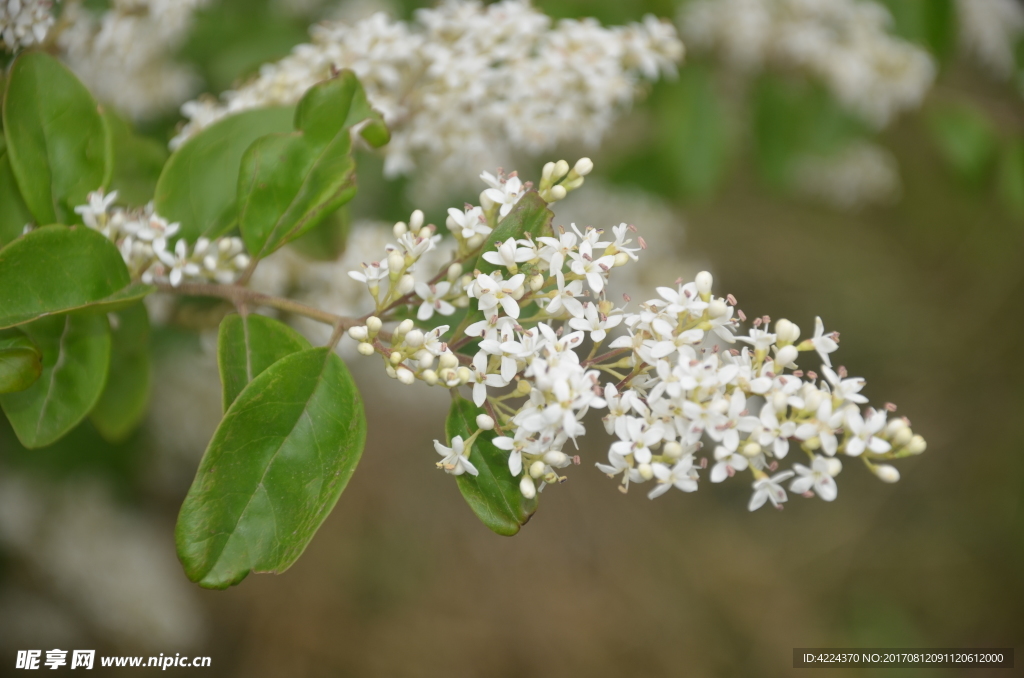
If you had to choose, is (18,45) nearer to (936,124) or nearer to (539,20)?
(539,20)

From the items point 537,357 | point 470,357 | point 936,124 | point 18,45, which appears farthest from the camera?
point 936,124

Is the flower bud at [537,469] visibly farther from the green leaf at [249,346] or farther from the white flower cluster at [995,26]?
the white flower cluster at [995,26]

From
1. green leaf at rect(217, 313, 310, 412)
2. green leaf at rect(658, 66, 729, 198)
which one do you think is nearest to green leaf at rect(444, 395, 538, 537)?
green leaf at rect(217, 313, 310, 412)

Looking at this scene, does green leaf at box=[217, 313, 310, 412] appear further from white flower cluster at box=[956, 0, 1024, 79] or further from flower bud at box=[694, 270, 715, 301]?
white flower cluster at box=[956, 0, 1024, 79]

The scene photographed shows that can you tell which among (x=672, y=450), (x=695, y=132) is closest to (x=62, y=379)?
(x=672, y=450)

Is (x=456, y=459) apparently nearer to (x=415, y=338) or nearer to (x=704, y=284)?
(x=415, y=338)

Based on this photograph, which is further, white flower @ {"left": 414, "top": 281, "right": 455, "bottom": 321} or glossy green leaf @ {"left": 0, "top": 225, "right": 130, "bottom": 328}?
white flower @ {"left": 414, "top": 281, "right": 455, "bottom": 321}

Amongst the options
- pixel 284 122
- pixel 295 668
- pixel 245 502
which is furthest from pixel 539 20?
pixel 295 668

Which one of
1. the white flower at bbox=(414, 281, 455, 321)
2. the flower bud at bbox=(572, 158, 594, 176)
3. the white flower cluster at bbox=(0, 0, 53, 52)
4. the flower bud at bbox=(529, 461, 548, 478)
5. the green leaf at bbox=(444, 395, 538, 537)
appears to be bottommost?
the green leaf at bbox=(444, 395, 538, 537)
